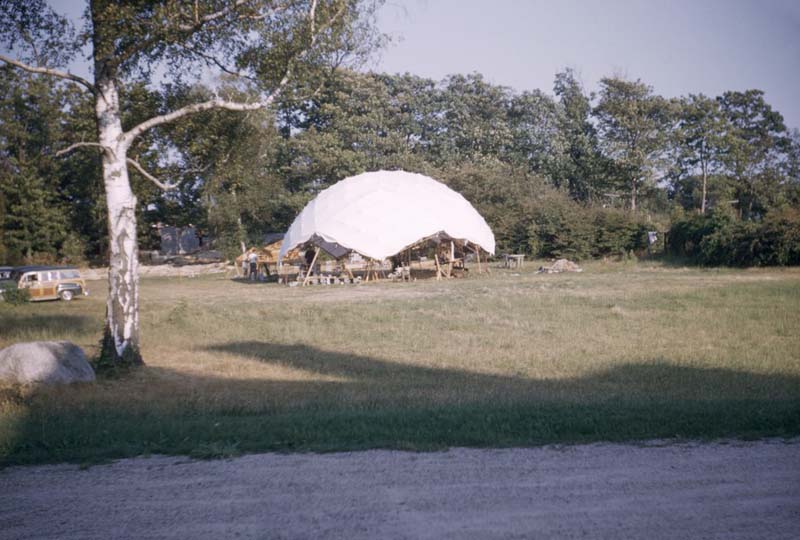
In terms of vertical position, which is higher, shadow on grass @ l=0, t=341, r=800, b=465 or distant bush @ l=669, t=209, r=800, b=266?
distant bush @ l=669, t=209, r=800, b=266

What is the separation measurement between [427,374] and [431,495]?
590cm

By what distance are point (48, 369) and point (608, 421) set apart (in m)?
7.74

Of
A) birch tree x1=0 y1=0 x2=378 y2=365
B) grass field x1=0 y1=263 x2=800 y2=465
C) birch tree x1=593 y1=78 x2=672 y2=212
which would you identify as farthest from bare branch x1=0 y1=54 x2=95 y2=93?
birch tree x1=593 y1=78 x2=672 y2=212

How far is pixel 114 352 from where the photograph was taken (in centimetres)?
1048

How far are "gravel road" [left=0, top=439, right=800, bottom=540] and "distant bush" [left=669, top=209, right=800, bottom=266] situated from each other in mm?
25826

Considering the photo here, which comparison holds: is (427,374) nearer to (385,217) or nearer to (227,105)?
(227,105)

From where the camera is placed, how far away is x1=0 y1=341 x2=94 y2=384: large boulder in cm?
891

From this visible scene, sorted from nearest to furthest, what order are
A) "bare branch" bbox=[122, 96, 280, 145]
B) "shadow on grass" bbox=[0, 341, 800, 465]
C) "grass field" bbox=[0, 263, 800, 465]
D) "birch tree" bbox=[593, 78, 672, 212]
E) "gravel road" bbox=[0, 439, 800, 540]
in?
"gravel road" bbox=[0, 439, 800, 540] → "shadow on grass" bbox=[0, 341, 800, 465] → "grass field" bbox=[0, 263, 800, 465] → "bare branch" bbox=[122, 96, 280, 145] → "birch tree" bbox=[593, 78, 672, 212]

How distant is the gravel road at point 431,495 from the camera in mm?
3951

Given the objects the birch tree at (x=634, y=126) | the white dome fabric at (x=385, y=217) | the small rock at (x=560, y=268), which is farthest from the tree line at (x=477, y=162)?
the white dome fabric at (x=385, y=217)

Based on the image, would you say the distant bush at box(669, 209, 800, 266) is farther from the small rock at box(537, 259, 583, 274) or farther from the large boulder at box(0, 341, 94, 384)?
the large boulder at box(0, 341, 94, 384)

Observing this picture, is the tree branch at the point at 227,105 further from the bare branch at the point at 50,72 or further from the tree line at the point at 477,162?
the tree line at the point at 477,162

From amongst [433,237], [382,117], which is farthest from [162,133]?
[382,117]

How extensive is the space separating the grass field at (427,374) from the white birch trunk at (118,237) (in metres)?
0.73
